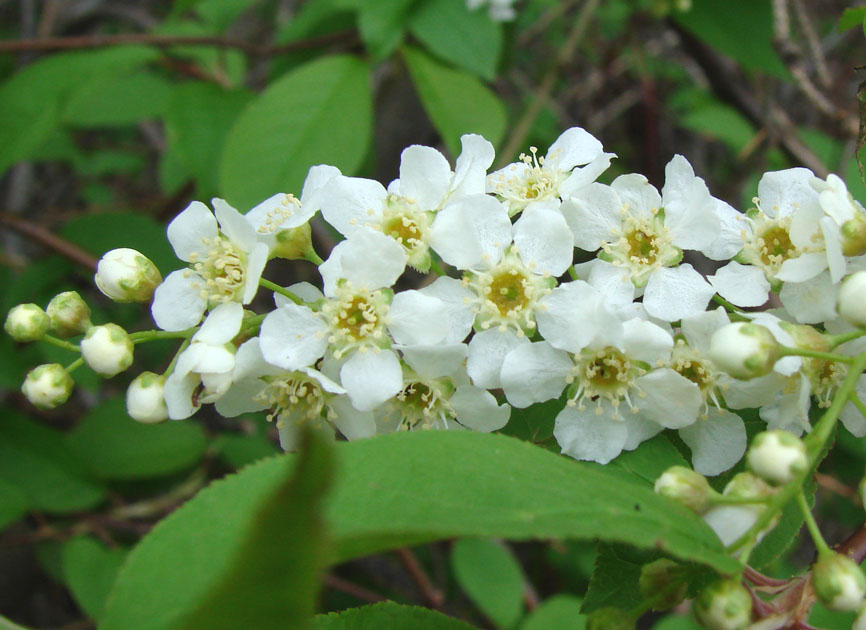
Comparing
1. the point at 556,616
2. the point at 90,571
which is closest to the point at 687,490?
the point at 556,616

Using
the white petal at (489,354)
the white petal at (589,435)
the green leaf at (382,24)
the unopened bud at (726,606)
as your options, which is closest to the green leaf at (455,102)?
the green leaf at (382,24)

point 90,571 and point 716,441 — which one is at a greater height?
point 716,441

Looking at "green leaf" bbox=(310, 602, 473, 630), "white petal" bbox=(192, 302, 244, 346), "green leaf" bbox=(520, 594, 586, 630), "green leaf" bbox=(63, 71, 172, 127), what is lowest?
"green leaf" bbox=(520, 594, 586, 630)

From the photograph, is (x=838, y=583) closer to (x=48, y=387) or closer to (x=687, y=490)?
(x=687, y=490)

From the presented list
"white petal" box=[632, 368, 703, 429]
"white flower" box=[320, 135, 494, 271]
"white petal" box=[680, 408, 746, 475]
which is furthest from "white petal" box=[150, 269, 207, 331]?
"white petal" box=[680, 408, 746, 475]

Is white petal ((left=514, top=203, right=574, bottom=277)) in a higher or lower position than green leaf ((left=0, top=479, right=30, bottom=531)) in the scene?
higher

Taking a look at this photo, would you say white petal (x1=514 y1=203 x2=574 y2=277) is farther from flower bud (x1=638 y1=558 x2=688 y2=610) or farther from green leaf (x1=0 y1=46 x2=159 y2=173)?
green leaf (x1=0 y1=46 x2=159 y2=173)
